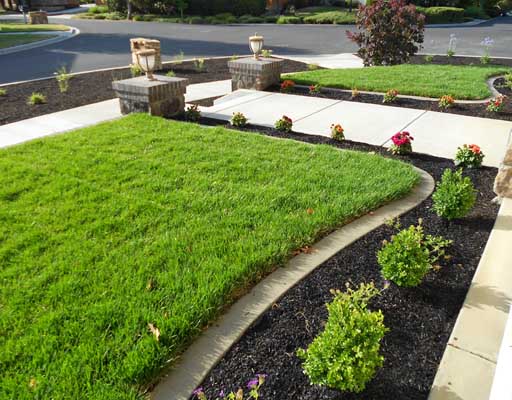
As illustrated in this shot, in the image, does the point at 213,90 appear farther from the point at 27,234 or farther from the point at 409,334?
the point at 409,334

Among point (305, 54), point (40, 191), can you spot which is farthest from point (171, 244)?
point (305, 54)

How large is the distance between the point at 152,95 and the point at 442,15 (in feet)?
89.7

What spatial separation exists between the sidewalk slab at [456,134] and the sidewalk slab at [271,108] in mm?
1828

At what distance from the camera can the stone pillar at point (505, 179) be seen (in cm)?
390

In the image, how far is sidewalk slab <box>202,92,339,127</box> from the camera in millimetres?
6891

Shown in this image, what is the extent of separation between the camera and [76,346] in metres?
2.35

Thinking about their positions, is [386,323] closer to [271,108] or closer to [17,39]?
[271,108]

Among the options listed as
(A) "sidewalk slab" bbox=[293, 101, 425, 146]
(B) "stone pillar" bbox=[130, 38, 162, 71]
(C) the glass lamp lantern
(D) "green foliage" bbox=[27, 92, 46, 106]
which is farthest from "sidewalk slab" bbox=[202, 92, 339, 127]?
(B) "stone pillar" bbox=[130, 38, 162, 71]

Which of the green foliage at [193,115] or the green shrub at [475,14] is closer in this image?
the green foliage at [193,115]

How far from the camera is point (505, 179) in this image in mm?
3969

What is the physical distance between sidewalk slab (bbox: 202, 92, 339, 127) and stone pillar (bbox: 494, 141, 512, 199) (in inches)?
135

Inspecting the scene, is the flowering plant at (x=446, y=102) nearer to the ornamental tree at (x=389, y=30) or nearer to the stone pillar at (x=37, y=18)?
the ornamental tree at (x=389, y=30)

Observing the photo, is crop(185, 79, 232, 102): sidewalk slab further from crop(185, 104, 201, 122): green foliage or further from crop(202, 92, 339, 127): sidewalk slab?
crop(185, 104, 201, 122): green foliage

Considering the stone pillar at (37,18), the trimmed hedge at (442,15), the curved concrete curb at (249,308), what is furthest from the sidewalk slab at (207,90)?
Result: the stone pillar at (37,18)
